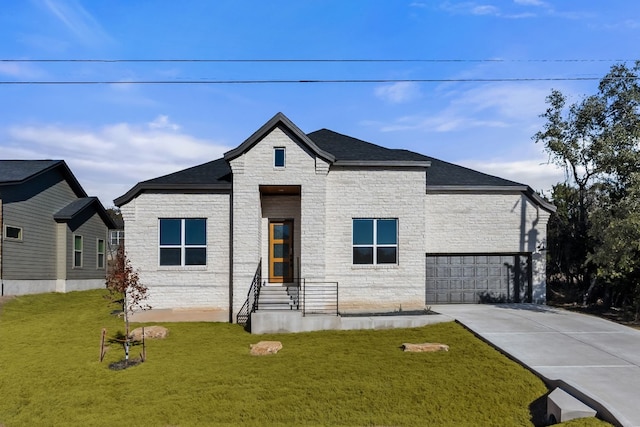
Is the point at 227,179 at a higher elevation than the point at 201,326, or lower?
higher

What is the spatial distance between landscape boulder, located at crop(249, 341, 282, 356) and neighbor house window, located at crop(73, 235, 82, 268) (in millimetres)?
18424

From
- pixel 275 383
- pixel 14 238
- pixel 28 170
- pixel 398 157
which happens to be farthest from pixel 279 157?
pixel 28 170

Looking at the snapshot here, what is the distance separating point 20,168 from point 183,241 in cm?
1291

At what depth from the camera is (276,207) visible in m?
17.1

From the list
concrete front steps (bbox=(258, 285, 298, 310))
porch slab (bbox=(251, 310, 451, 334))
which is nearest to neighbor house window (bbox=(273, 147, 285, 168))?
concrete front steps (bbox=(258, 285, 298, 310))

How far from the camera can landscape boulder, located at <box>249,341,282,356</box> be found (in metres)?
11.5

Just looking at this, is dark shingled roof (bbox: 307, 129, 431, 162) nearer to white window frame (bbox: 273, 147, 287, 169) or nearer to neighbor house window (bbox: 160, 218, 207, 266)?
white window frame (bbox: 273, 147, 287, 169)

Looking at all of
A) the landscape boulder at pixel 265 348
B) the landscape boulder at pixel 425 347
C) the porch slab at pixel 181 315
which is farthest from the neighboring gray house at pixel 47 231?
the landscape boulder at pixel 425 347

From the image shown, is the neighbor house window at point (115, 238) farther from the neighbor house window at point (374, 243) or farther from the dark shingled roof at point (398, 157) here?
the neighbor house window at point (374, 243)

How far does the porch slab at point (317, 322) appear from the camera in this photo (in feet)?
45.3

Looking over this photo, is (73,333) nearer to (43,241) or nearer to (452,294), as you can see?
(43,241)

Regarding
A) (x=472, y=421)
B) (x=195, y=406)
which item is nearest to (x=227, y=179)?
(x=195, y=406)

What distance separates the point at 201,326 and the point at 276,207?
5.08 meters

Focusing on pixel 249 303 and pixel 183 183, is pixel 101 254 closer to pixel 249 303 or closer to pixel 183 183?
pixel 183 183
